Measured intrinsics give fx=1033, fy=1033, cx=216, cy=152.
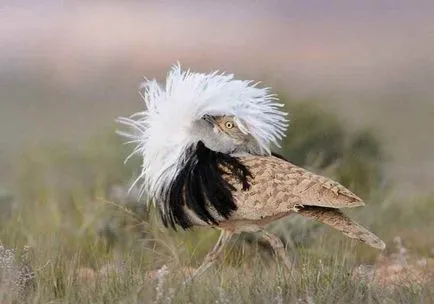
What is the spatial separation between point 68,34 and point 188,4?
0.28 metres

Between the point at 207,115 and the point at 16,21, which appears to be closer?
the point at 207,115

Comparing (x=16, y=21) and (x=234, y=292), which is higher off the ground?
(x=16, y=21)

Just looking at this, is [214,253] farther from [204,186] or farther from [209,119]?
[209,119]

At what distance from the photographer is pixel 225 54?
2312 mm

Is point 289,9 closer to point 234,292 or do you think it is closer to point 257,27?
point 257,27

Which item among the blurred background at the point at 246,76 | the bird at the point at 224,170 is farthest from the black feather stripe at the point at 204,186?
the blurred background at the point at 246,76

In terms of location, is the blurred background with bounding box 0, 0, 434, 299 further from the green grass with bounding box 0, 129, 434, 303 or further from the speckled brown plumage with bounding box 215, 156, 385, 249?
the speckled brown plumage with bounding box 215, 156, 385, 249

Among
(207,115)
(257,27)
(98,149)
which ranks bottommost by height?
(98,149)

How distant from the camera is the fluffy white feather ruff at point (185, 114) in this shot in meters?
2.16

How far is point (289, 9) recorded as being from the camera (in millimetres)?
2316

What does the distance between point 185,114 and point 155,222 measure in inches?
11.5

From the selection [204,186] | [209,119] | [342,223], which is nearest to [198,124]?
[209,119]

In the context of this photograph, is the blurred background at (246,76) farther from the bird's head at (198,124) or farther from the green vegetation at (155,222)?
the bird's head at (198,124)

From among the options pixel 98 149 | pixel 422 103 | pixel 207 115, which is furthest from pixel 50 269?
pixel 422 103
